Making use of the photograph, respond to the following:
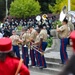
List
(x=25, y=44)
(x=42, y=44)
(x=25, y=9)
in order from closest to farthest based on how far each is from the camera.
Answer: (x=42, y=44)
(x=25, y=44)
(x=25, y=9)

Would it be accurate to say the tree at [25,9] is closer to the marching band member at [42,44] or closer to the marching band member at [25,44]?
the marching band member at [25,44]

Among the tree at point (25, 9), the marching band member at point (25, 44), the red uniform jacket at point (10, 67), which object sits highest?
the red uniform jacket at point (10, 67)

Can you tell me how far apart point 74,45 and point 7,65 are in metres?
2.09

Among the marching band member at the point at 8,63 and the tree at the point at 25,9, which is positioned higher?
the marching band member at the point at 8,63

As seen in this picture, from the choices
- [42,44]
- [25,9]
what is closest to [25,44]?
[42,44]

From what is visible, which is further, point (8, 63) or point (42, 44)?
point (42, 44)

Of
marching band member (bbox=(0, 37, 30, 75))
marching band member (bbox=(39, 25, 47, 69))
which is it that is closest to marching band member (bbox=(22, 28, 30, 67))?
marching band member (bbox=(39, 25, 47, 69))

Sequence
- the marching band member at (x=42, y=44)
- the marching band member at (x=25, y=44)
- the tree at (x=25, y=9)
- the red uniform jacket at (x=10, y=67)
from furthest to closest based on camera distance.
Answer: the tree at (x=25, y=9) → the marching band member at (x=25, y=44) → the marching band member at (x=42, y=44) → the red uniform jacket at (x=10, y=67)

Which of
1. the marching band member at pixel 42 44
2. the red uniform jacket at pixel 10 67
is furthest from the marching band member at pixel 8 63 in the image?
the marching band member at pixel 42 44

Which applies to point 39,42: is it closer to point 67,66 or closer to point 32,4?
point 67,66

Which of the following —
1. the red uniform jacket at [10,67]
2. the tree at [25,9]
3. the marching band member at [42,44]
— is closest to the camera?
the red uniform jacket at [10,67]

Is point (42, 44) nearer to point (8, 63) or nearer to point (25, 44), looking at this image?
point (25, 44)

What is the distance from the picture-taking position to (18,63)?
4.15 m

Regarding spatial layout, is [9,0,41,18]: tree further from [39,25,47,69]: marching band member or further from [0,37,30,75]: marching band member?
[0,37,30,75]: marching band member
